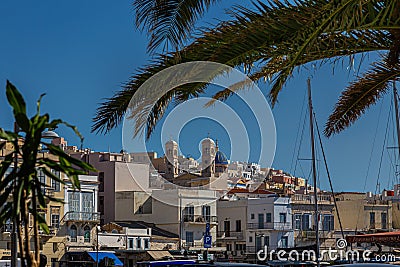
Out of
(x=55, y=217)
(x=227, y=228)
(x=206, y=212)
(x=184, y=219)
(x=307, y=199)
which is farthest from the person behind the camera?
(x=307, y=199)

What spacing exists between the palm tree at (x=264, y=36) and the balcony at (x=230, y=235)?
6112 cm

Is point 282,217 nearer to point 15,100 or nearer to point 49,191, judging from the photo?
point 49,191

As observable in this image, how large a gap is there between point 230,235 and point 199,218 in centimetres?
386

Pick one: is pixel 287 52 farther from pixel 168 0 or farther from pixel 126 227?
pixel 126 227

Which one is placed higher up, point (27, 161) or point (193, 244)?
point (27, 161)

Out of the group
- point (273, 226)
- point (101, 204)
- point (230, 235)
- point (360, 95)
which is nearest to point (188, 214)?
point (230, 235)

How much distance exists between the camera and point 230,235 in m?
72.2

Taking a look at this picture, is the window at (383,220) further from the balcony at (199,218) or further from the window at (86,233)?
the window at (86,233)

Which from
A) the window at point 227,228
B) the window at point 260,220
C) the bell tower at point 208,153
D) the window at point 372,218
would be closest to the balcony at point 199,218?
the window at point 227,228

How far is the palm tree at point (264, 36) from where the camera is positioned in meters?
8.55

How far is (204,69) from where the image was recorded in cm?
981

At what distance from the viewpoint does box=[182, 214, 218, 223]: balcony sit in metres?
69.0

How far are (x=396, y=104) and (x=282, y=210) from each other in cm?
4339

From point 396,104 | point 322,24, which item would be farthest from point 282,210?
point 322,24
